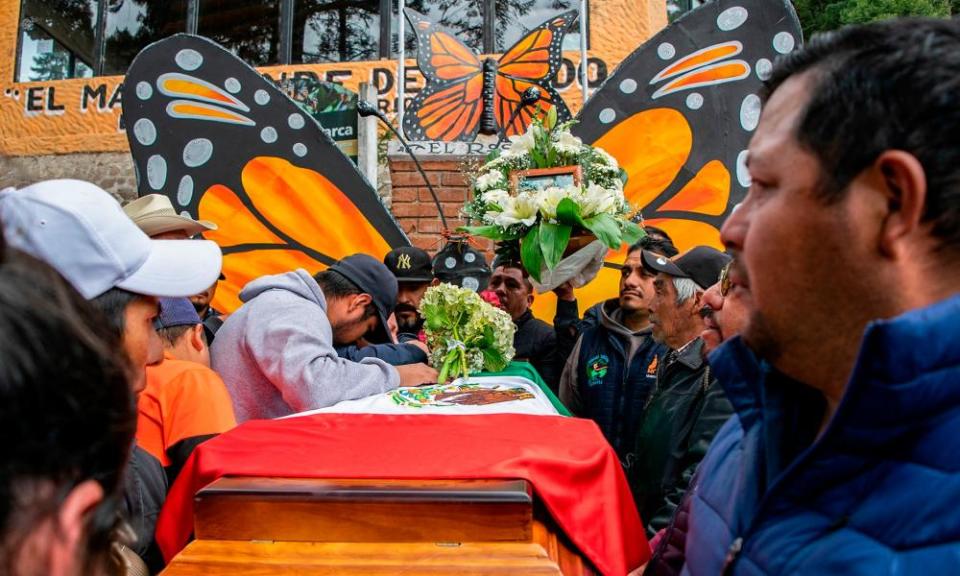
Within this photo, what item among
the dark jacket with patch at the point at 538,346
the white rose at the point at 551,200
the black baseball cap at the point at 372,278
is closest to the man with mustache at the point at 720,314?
the white rose at the point at 551,200

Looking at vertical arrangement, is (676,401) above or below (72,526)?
below

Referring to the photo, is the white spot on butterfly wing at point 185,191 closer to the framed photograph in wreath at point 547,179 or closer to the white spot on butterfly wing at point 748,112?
the framed photograph in wreath at point 547,179

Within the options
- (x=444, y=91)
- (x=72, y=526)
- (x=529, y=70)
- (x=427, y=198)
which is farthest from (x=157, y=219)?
(x=529, y=70)

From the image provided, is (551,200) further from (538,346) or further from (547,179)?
(538,346)

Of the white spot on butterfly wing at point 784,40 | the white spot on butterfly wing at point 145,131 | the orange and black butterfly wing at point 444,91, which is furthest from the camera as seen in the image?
the orange and black butterfly wing at point 444,91

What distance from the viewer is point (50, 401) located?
1.67 feet

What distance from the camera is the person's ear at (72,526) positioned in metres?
0.54

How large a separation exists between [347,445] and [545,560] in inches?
19.8

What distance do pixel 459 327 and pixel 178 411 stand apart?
1193 millimetres

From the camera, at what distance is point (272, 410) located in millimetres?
2336

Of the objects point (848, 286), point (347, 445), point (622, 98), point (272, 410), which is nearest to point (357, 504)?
point (347, 445)

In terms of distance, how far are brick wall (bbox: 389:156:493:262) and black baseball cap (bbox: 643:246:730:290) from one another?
89.0 inches

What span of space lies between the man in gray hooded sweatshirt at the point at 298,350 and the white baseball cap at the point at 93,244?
593 mm

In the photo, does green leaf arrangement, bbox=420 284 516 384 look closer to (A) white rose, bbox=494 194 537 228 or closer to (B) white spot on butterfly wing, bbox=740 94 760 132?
(A) white rose, bbox=494 194 537 228
